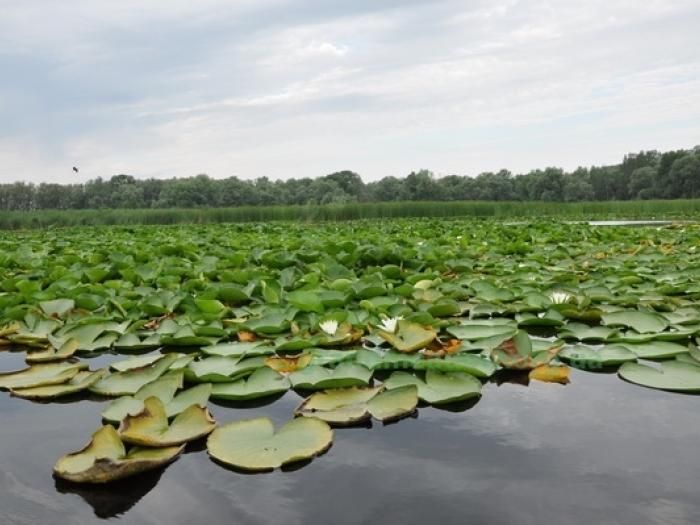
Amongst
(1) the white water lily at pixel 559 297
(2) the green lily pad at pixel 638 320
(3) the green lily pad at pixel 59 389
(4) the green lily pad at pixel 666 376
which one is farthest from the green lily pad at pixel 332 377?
(1) the white water lily at pixel 559 297

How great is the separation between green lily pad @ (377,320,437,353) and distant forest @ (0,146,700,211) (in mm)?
36474

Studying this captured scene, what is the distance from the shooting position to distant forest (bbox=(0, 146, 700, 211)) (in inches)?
1640

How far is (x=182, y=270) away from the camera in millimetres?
3236

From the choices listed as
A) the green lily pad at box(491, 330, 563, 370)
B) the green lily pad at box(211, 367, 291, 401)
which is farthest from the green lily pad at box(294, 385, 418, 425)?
the green lily pad at box(491, 330, 563, 370)

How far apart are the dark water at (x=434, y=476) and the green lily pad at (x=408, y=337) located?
0.33m

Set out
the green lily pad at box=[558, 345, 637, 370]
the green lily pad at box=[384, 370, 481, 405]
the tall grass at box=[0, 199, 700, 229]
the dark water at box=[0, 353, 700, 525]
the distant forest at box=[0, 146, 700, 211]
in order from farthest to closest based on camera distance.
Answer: the distant forest at box=[0, 146, 700, 211]
the tall grass at box=[0, 199, 700, 229]
the green lily pad at box=[558, 345, 637, 370]
the green lily pad at box=[384, 370, 481, 405]
the dark water at box=[0, 353, 700, 525]

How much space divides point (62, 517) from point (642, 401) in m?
1.23

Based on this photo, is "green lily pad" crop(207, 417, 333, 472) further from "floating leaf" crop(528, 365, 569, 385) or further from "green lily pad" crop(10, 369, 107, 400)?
"floating leaf" crop(528, 365, 569, 385)

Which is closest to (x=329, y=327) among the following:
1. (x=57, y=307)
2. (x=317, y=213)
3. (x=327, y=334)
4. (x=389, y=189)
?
(x=327, y=334)

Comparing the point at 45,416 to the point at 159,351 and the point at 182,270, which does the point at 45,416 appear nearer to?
the point at 159,351

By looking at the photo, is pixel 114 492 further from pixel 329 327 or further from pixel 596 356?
pixel 596 356

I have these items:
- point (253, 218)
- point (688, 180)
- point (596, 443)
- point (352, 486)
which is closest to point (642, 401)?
point (596, 443)

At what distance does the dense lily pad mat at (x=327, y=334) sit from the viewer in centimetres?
144

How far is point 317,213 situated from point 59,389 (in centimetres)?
1558
